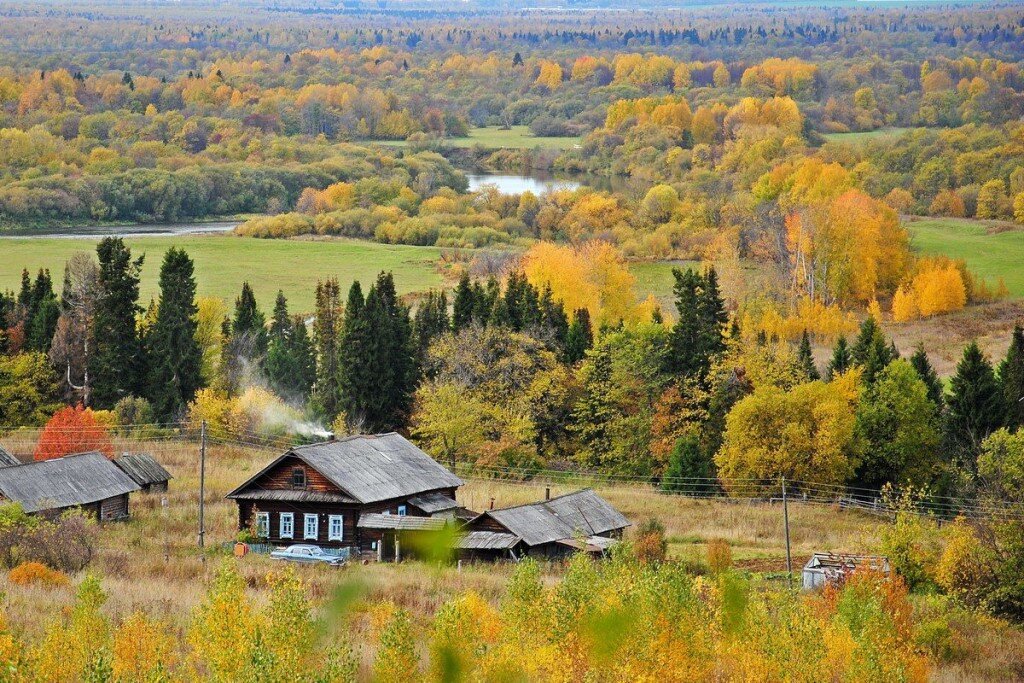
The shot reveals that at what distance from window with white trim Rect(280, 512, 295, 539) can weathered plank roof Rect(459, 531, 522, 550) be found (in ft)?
17.0

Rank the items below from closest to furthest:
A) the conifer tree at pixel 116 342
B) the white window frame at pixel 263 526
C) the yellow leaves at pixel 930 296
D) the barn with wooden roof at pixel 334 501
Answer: the barn with wooden roof at pixel 334 501
the white window frame at pixel 263 526
the conifer tree at pixel 116 342
the yellow leaves at pixel 930 296

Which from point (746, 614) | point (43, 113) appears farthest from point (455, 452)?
point (43, 113)

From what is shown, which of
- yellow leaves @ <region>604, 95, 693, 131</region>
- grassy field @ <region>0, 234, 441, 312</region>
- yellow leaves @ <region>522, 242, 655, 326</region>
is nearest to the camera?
yellow leaves @ <region>522, 242, 655, 326</region>

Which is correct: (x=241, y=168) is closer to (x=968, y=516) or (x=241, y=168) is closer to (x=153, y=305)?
(x=153, y=305)

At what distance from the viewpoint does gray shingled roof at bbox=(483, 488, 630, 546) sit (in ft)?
127

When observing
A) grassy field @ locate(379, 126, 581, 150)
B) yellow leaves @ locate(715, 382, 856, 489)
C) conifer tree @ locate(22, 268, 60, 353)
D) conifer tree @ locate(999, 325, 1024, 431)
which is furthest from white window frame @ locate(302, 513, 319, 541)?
grassy field @ locate(379, 126, 581, 150)

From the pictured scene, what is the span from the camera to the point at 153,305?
63812 mm

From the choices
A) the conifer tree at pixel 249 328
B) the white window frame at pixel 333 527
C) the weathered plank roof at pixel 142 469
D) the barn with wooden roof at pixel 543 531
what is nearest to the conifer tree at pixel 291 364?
the conifer tree at pixel 249 328

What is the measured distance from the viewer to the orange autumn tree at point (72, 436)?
50.2m

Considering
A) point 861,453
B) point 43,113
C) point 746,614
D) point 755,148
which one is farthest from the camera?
point 43,113

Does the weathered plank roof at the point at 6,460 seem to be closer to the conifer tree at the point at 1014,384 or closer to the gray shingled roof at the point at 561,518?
the gray shingled roof at the point at 561,518

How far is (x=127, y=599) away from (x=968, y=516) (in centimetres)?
1936

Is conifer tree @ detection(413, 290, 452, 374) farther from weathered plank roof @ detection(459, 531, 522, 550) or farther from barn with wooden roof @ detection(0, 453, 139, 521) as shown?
weathered plank roof @ detection(459, 531, 522, 550)

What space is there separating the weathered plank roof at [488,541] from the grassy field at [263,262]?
44322 millimetres
